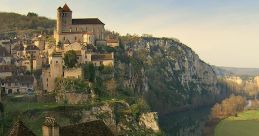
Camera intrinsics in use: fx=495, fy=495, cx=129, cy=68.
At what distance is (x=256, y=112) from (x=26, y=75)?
385ft

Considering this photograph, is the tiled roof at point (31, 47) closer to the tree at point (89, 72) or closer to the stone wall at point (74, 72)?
the tree at point (89, 72)

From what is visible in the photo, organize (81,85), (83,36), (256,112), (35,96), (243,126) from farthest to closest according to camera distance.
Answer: (256,112) < (243,126) < (83,36) < (81,85) < (35,96)

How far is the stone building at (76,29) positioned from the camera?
129 metres

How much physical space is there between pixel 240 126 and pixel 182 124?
22311 mm

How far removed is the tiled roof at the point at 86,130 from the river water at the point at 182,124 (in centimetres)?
9287

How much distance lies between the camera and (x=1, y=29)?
182m

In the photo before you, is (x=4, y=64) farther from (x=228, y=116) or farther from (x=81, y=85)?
(x=228, y=116)

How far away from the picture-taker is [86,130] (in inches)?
1965

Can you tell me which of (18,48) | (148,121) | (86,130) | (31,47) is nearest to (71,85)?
Answer: (148,121)

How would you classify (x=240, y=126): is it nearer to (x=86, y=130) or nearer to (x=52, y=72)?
(x=52, y=72)

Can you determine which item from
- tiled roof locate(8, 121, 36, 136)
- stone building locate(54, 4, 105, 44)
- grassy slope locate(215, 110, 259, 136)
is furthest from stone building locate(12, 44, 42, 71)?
tiled roof locate(8, 121, 36, 136)

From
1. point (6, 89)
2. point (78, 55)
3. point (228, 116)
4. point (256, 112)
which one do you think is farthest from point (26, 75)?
point (256, 112)

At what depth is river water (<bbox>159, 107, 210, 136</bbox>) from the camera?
5935 inches

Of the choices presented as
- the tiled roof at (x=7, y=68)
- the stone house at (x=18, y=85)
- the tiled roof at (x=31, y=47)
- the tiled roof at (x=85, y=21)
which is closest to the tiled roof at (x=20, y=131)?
the stone house at (x=18, y=85)
